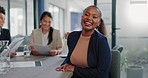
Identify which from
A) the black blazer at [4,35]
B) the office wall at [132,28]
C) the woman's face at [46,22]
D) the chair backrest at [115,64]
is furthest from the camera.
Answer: the office wall at [132,28]

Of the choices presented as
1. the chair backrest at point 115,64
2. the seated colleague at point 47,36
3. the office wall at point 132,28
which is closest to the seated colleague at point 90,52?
the chair backrest at point 115,64

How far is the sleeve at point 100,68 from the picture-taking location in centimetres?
175

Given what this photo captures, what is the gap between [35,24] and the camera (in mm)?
5105

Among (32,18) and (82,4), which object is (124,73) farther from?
(32,18)

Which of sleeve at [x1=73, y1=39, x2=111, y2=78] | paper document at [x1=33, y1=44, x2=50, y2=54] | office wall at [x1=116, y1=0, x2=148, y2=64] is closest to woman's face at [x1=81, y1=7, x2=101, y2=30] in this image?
sleeve at [x1=73, y1=39, x2=111, y2=78]

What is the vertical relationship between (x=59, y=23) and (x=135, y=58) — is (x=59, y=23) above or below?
above

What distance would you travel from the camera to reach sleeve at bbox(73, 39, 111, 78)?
175 cm

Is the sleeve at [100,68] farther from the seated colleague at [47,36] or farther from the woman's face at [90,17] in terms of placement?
the seated colleague at [47,36]

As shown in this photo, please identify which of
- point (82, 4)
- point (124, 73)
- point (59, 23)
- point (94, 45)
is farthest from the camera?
point (59, 23)

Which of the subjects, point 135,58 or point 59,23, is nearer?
point 135,58

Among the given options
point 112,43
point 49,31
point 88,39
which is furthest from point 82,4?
point 88,39

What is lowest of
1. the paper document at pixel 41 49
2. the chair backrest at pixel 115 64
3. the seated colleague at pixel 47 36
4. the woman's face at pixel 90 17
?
the chair backrest at pixel 115 64

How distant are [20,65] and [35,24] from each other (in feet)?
10.4

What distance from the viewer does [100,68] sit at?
1762 millimetres
